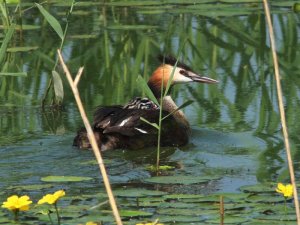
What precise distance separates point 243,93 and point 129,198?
376 centimetres

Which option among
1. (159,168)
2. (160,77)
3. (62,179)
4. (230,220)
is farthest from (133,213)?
(160,77)

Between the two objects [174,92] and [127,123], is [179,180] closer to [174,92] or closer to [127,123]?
[127,123]

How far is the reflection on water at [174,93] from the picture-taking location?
7.66 m

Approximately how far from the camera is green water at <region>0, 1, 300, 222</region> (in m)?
7.51

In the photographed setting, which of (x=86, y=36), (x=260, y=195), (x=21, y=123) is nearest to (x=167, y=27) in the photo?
(x=86, y=36)

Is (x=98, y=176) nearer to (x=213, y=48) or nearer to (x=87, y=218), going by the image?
(x=87, y=218)

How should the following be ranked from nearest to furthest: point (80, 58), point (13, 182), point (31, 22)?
point (13, 182) < point (80, 58) < point (31, 22)

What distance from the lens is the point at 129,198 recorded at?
6426 millimetres

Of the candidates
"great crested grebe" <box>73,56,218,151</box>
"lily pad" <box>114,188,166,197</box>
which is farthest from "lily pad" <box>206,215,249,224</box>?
"great crested grebe" <box>73,56,218,151</box>

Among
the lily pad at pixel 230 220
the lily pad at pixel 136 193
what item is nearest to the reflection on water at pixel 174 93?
the lily pad at pixel 136 193

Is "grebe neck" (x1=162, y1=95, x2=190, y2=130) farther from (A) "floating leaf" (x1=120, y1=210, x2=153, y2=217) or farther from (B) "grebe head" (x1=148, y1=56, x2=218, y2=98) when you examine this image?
(A) "floating leaf" (x1=120, y1=210, x2=153, y2=217)

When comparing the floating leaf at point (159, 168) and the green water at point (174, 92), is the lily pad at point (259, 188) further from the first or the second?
the floating leaf at point (159, 168)

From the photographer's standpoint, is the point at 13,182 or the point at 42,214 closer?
the point at 42,214

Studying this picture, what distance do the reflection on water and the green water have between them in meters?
0.01
